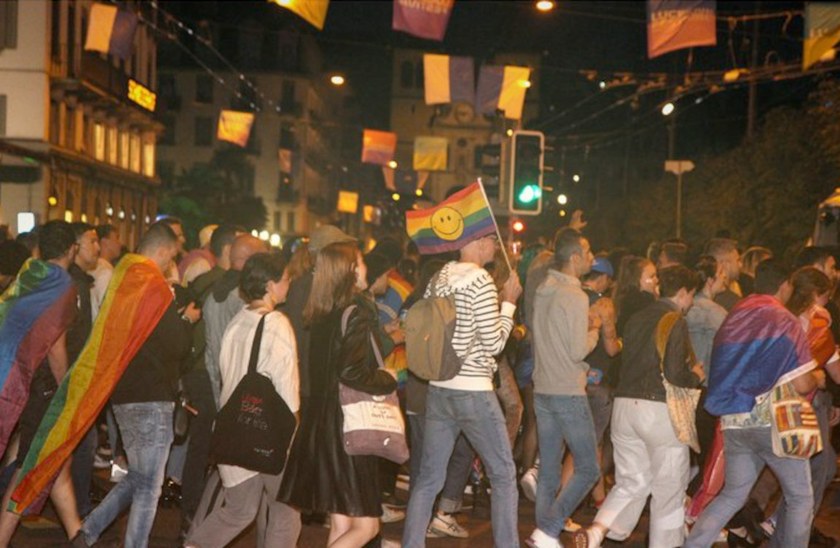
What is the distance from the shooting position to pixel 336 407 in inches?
276

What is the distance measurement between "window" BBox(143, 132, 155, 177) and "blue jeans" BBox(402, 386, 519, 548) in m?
56.5

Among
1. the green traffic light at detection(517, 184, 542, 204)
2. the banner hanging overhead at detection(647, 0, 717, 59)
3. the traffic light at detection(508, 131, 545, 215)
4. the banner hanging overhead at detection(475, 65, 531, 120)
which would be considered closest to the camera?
the traffic light at detection(508, 131, 545, 215)

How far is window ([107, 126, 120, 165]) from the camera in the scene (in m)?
55.4

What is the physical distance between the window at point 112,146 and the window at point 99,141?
3.52 ft

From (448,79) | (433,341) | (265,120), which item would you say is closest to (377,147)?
(448,79)

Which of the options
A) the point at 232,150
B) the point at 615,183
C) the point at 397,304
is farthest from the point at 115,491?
the point at 615,183

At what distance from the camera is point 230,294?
9406mm

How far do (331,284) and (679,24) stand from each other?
14589 millimetres

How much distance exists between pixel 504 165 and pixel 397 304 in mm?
5978

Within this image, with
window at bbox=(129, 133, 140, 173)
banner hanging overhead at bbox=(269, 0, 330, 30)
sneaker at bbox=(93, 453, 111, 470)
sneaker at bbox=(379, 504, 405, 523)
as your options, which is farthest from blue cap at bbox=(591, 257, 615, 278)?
window at bbox=(129, 133, 140, 173)

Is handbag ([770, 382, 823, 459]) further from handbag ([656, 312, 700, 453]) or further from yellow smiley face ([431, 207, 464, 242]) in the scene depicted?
yellow smiley face ([431, 207, 464, 242])

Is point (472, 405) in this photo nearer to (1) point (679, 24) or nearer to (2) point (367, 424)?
(2) point (367, 424)

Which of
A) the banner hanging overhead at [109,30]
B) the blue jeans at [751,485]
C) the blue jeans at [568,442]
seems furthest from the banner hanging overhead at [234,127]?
the blue jeans at [751,485]

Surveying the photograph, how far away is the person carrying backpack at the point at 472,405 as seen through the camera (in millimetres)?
7816
